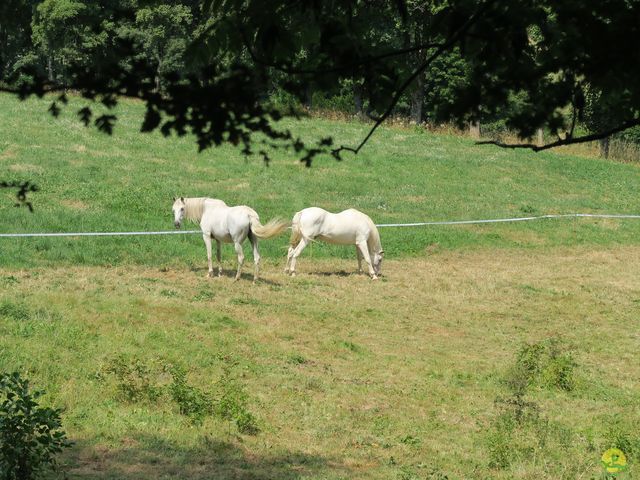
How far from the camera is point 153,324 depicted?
1551 centimetres

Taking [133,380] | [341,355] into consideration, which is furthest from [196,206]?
[133,380]

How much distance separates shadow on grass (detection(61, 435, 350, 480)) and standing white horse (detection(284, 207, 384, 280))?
10270 mm

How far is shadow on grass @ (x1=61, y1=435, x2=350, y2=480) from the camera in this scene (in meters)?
9.62

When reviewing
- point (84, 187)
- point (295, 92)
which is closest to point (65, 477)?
point (295, 92)

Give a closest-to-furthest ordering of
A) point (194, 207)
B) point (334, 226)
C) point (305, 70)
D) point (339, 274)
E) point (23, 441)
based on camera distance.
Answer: point (305, 70), point (23, 441), point (194, 207), point (334, 226), point (339, 274)

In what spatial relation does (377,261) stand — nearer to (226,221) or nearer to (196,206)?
(226,221)

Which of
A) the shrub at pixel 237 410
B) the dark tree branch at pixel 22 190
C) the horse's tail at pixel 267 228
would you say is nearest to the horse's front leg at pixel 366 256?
the horse's tail at pixel 267 228

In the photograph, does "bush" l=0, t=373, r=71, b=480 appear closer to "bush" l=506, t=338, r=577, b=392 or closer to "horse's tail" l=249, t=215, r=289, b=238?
"bush" l=506, t=338, r=577, b=392

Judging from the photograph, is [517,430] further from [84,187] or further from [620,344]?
[84,187]

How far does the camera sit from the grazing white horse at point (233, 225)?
19.2 meters

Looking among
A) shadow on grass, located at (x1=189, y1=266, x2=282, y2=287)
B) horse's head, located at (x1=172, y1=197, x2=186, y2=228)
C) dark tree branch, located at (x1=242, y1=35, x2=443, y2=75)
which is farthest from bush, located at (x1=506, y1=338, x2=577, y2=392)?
dark tree branch, located at (x1=242, y1=35, x2=443, y2=75)

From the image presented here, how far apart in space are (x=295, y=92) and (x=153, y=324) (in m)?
10.7

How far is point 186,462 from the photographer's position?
10.1m

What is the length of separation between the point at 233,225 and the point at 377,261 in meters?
3.62
